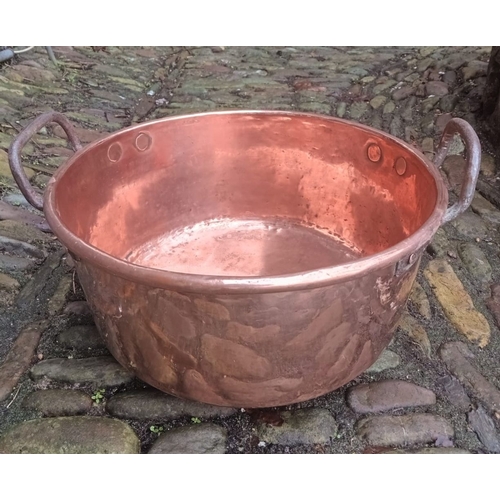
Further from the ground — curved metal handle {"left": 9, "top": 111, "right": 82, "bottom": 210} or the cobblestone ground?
curved metal handle {"left": 9, "top": 111, "right": 82, "bottom": 210}

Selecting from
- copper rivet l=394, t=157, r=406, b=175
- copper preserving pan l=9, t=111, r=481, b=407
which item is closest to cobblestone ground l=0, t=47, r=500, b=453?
copper preserving pan l=9, t=111, r=481, b=407

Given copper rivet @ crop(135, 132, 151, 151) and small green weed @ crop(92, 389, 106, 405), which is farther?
copper rivet @ crop(135, 132, 151, 151)

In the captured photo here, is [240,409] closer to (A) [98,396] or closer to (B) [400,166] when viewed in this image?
(A) [98,396]

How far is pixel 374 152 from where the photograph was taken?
214 centimetres

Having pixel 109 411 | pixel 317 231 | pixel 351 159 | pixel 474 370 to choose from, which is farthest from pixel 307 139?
pixel 109 411

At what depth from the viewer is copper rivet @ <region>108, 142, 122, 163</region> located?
6.75 feet

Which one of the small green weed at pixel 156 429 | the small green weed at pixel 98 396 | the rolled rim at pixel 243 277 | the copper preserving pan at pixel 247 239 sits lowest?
the small green weed at pixel 156 429

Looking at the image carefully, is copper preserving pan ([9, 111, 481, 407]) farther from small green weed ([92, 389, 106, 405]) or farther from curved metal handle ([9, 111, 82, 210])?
small green weed ([92, 389, 106, 405])

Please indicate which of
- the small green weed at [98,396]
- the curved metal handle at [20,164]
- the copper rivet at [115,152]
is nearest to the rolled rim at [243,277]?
the curved metal handle at [20,164]

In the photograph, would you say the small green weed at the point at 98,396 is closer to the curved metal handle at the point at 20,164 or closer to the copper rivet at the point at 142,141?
the curved metal handle at the point at 20,164

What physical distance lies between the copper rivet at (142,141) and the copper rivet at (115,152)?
79 millimetres

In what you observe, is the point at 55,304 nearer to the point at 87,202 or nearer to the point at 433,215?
the point at 87,202

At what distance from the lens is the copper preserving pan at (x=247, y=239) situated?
134cm

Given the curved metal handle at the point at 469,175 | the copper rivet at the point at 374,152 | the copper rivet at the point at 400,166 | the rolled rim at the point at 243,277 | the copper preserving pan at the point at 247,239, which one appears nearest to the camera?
the rolled rim at the point at 243,277
